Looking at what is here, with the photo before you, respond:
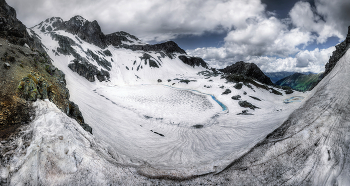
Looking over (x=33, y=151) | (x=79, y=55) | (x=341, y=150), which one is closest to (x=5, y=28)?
(x=33, y=151)

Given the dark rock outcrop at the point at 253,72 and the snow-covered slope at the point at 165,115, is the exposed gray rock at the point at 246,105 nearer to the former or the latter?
the snow-covered slope at the point at 165,115

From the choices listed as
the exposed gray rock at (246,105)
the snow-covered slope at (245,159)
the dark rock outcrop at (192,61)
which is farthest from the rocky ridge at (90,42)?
the snow-covered slope at (245,159)

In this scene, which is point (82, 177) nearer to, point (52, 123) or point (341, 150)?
point (52, 123)

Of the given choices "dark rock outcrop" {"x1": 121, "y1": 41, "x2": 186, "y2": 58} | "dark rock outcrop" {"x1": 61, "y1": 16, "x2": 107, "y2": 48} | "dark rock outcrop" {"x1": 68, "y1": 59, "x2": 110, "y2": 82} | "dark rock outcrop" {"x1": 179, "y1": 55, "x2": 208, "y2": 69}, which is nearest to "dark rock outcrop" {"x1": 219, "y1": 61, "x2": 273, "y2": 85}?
"dark rock outcrop" {"x1": 179, "y1": 55, "x2": 208, "y2": 69}

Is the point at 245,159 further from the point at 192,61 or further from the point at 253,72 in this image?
the point at 192,61

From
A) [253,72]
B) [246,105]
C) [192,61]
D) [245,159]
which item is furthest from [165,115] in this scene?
[192,61]

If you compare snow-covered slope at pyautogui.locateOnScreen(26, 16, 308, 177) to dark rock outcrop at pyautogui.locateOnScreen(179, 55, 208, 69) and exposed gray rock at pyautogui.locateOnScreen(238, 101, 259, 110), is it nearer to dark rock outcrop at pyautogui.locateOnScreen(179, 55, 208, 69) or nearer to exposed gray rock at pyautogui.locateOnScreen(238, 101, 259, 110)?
exposed gray rock at pyautogui.locateOnScreen(238, 101, 259, 110)

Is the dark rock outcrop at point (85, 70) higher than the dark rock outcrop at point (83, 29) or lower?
lower

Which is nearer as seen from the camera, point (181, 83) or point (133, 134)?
point (133, 134)
